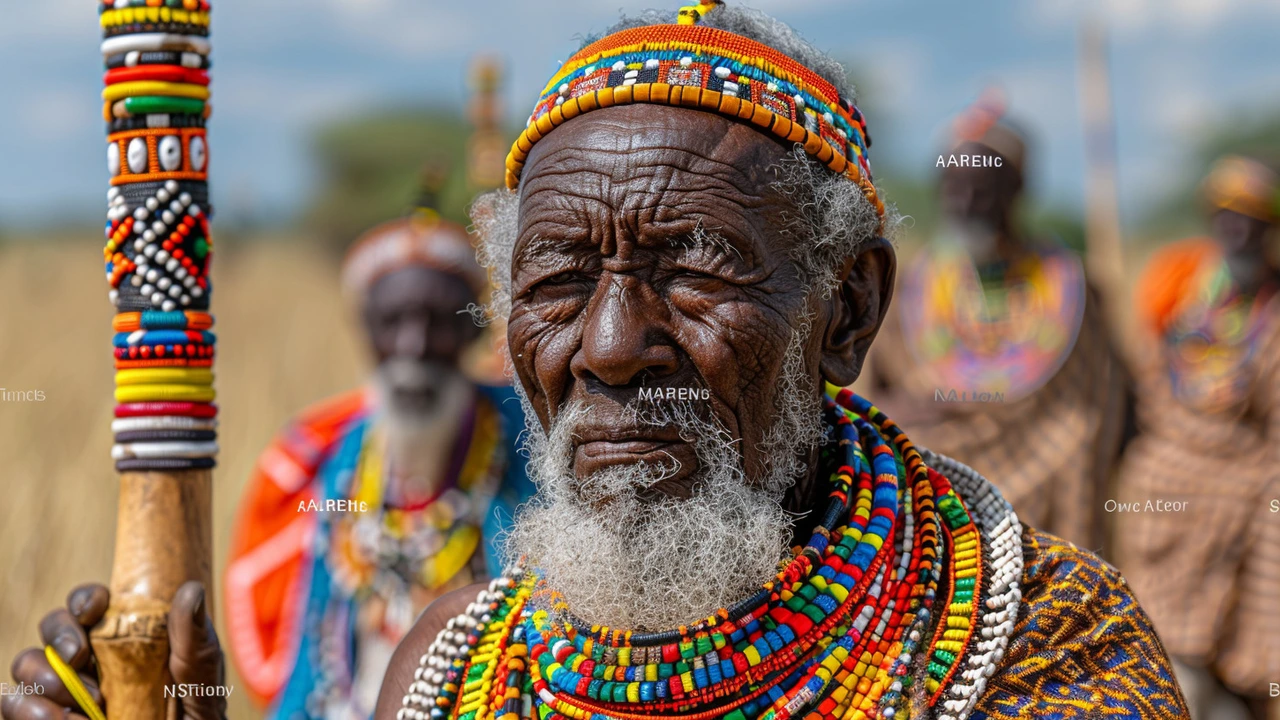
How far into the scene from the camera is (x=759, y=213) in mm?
2357

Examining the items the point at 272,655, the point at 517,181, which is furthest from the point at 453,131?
the point at 517,181

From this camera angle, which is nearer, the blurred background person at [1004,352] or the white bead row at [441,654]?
the white bead row at [441,654]

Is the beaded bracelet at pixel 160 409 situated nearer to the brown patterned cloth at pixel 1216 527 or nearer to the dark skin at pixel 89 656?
the dark skin at pixel 89 656

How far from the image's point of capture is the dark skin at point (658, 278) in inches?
90.7

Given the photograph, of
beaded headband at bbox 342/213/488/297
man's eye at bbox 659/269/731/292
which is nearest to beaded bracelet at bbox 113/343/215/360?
man's eye at bbox 659/269/731/292

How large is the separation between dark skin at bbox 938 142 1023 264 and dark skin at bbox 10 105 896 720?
514 centimetres

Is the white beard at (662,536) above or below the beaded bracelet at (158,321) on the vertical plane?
below

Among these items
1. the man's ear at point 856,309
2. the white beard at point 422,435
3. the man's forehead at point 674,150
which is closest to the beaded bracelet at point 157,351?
the man's forehead at point 674,150

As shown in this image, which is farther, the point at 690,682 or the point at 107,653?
the point at 107,653

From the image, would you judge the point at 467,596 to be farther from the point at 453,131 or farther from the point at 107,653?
the point at 453,131

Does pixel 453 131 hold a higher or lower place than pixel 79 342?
higher

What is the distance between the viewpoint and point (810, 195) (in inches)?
94.7

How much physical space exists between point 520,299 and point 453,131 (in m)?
38.4

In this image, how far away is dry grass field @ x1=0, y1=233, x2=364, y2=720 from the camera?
702cm
